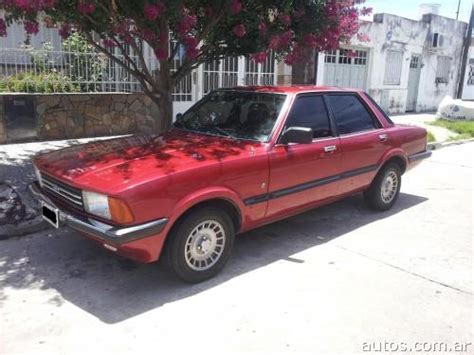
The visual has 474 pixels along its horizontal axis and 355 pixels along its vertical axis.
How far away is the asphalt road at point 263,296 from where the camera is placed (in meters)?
3.15

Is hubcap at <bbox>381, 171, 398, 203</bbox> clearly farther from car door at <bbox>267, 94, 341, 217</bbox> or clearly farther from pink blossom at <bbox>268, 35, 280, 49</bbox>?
pink blossom at <bbox>268, 35, 280, 49</bbox>

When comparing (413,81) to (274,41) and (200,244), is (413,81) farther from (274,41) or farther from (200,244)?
(200,244)

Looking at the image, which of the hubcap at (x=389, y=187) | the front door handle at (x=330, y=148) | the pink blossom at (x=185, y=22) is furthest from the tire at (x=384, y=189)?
the pink blossom at (x=185, y=22)

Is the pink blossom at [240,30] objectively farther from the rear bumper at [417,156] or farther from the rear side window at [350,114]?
the rear bumper at [417,156]

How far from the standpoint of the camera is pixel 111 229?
3.41 m

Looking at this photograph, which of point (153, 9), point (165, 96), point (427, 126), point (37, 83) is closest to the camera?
point (153, 9)

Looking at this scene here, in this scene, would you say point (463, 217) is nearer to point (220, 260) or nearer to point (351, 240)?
point (351, 240)

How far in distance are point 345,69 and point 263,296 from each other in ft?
43.5

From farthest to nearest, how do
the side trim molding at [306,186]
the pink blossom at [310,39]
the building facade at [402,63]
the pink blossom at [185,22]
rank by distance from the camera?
the building facade at [402,63]
the pink blossom at [310,39]
the pink blossom at [185,22]
the side trim molding at [306,186]

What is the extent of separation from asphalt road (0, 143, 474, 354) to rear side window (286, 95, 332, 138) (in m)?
1.17

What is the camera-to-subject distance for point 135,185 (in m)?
3.39

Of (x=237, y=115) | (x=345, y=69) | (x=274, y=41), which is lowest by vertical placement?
(x=237, y=115)

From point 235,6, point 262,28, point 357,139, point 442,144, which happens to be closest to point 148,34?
point 235,6

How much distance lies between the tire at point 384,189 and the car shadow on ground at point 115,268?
0.51 m
